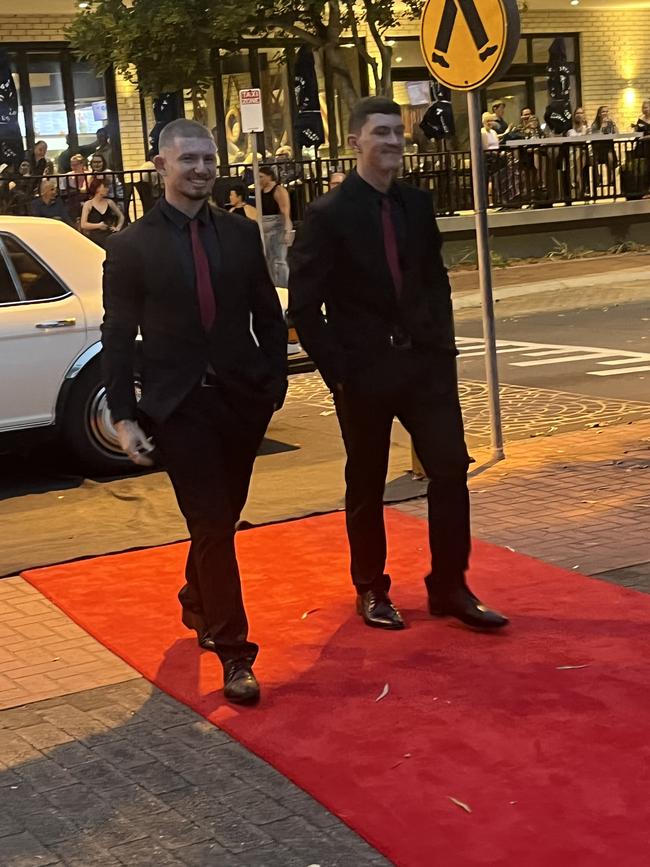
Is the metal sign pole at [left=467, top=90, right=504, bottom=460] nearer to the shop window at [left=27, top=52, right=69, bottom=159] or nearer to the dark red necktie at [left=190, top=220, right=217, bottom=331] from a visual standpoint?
the dark red necktie at [left=190, top=220, right=217, bottom=331]

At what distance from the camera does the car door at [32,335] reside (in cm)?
847

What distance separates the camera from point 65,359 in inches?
340

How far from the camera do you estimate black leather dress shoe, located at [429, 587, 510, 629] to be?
5.36 m

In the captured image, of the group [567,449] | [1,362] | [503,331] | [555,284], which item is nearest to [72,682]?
[1,362]

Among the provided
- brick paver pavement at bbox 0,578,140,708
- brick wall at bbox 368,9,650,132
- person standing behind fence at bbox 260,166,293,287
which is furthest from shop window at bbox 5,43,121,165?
brick paver pavement at bbox 0,578,140,708

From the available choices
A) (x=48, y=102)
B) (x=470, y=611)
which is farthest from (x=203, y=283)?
(x=48, y=102)

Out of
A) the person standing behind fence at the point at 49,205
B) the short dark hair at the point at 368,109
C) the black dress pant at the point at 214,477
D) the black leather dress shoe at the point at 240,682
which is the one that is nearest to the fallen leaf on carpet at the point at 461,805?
the black leather dress shoe at the point at 240,682

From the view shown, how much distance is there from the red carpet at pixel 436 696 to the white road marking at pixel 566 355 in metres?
5.93

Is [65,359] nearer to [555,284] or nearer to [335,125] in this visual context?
[555,284]

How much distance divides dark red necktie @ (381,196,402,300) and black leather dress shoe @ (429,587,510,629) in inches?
45.7

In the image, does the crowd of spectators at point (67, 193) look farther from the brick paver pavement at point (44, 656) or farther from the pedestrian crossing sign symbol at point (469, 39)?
the brick paver pavement at point (44, 656)

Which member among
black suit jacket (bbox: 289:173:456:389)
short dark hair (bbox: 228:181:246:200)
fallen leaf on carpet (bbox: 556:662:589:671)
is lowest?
fallen leaf on carpet (bbox: 556:662:589:671)

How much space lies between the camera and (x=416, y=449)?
543cm

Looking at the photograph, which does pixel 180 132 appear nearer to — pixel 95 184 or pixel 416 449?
pixel 416 449
